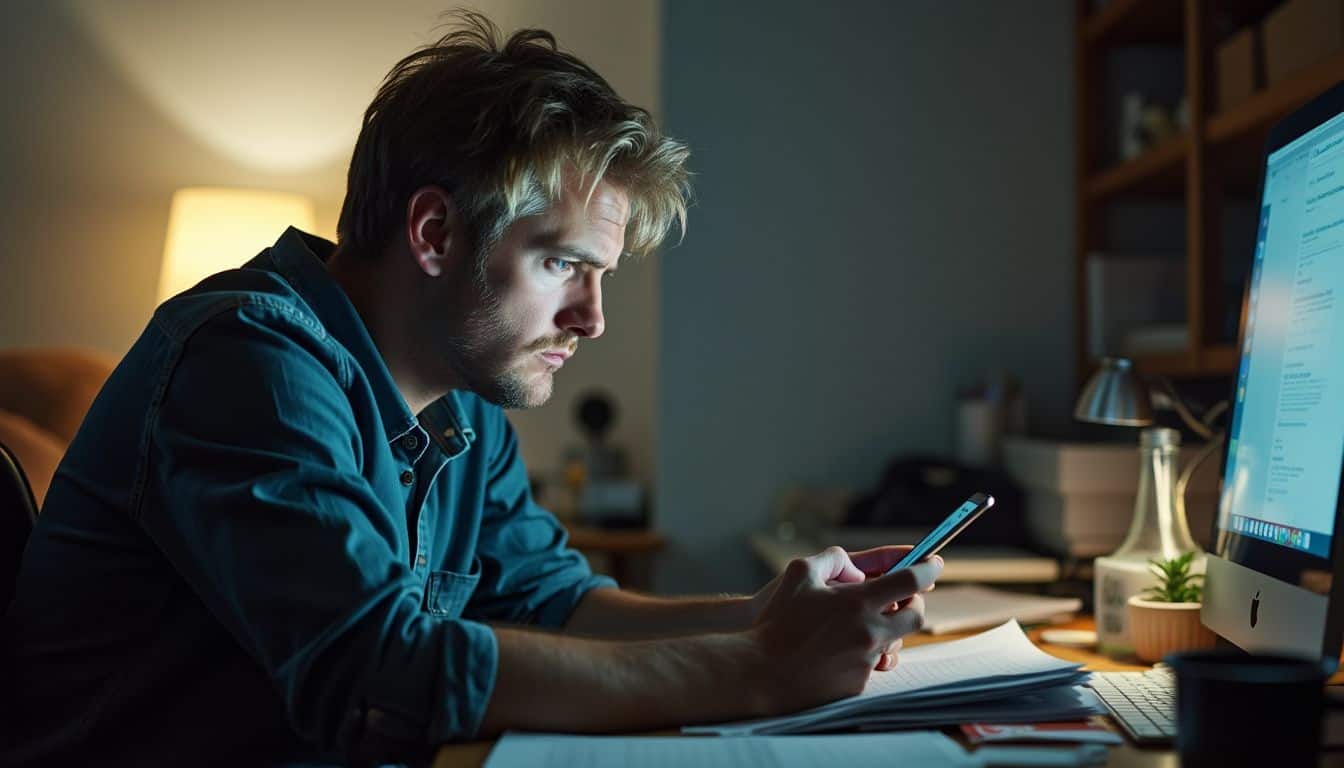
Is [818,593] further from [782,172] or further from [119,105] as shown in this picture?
[119,105]

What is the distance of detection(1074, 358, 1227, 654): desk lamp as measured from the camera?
127cm

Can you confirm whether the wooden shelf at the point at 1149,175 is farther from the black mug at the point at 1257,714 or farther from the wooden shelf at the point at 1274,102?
the black mug at the point at 1257,714

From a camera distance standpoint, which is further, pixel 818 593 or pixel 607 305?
pixel 607 305

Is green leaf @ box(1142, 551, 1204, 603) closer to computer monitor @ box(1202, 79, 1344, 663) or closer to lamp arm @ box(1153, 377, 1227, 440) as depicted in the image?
computer monitor @ box(1202, 79, 1344, 663)

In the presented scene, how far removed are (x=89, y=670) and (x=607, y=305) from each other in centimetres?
221

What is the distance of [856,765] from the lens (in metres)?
0.76

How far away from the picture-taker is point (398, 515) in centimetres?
112

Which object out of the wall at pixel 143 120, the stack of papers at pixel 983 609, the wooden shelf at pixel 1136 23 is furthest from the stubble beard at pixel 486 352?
the wall at pixel 143 120

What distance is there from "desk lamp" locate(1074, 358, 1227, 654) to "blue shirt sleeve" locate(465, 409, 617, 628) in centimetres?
53

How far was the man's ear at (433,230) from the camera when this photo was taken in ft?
3.82

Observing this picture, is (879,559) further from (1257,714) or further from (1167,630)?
(1257,714)

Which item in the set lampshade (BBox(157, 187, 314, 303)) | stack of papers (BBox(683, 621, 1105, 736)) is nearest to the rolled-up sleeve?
stack of papers (BBox(683, 621, 1105, 736))

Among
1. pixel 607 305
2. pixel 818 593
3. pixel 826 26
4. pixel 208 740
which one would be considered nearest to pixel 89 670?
pixel 208 740

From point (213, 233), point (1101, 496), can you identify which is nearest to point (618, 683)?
point (1101, 496)
